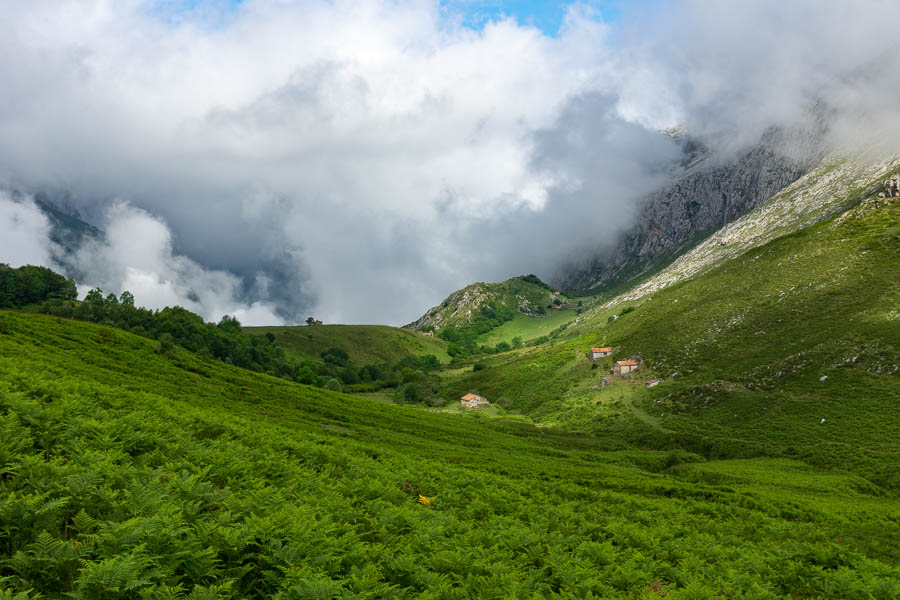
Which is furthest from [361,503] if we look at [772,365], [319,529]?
[772,365]

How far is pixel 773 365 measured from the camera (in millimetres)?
115250

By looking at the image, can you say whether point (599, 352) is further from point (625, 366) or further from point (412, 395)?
point (412, 395)

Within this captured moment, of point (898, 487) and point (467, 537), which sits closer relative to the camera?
point (467, 537)

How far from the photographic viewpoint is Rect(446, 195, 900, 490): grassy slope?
8781 centimetres

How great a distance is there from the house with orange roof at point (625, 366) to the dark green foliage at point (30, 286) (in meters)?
205

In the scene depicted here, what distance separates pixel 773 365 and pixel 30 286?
243 metres

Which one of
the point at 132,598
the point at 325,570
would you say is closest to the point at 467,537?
the point at 325,570

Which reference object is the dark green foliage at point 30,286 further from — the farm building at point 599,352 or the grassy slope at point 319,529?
the farm building at point 599,352

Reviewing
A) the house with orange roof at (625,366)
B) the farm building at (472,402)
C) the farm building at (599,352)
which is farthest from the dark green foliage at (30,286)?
the house with orange roof at (625,366)

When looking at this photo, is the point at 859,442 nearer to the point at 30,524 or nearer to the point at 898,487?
the point at 898,487

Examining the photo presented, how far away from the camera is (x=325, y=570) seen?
393 inches

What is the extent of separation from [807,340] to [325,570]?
466ft

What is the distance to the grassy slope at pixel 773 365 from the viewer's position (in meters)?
87.8

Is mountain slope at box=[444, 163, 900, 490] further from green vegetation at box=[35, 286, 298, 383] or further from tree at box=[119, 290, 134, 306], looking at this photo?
tree at box=[119, 290, 134, 306]
